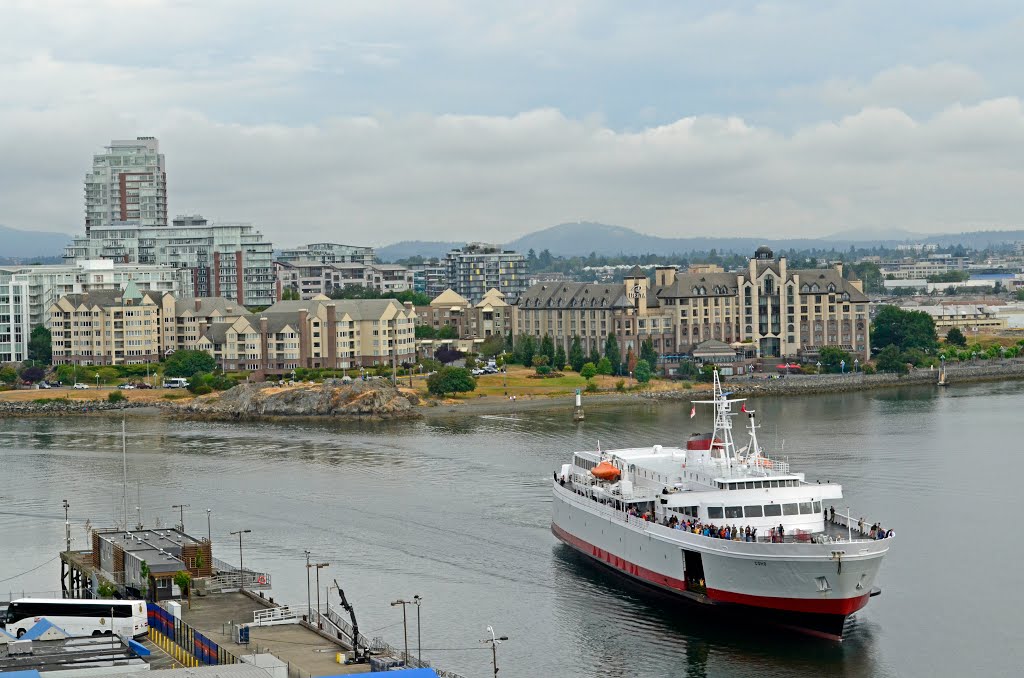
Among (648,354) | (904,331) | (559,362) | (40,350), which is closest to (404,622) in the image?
(559,362)

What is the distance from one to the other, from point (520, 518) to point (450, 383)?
45.6 metres

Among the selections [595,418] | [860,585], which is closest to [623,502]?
[860,585]

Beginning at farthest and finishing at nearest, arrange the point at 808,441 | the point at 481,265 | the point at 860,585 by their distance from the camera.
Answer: the point at 481,265 → the point at 808,441 → the point at 860,585

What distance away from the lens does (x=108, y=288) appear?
422ft

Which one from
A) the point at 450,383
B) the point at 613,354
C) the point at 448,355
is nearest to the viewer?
the point at 450,383

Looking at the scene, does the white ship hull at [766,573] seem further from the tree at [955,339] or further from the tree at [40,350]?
the tree at [955,339]

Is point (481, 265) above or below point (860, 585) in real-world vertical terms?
above

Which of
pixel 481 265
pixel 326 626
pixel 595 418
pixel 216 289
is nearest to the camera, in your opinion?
pixel 326 626

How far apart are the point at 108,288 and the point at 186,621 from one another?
97.2 meters

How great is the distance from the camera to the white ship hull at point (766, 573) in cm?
3788

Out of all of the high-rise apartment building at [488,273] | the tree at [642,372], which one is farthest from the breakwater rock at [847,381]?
the high-rise apartment building at [488,273]

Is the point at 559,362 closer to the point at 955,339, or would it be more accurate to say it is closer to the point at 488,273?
the point at 955,339

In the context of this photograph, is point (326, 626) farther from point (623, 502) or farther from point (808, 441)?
point (808, 441)

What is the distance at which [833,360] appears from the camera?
112625 mm
